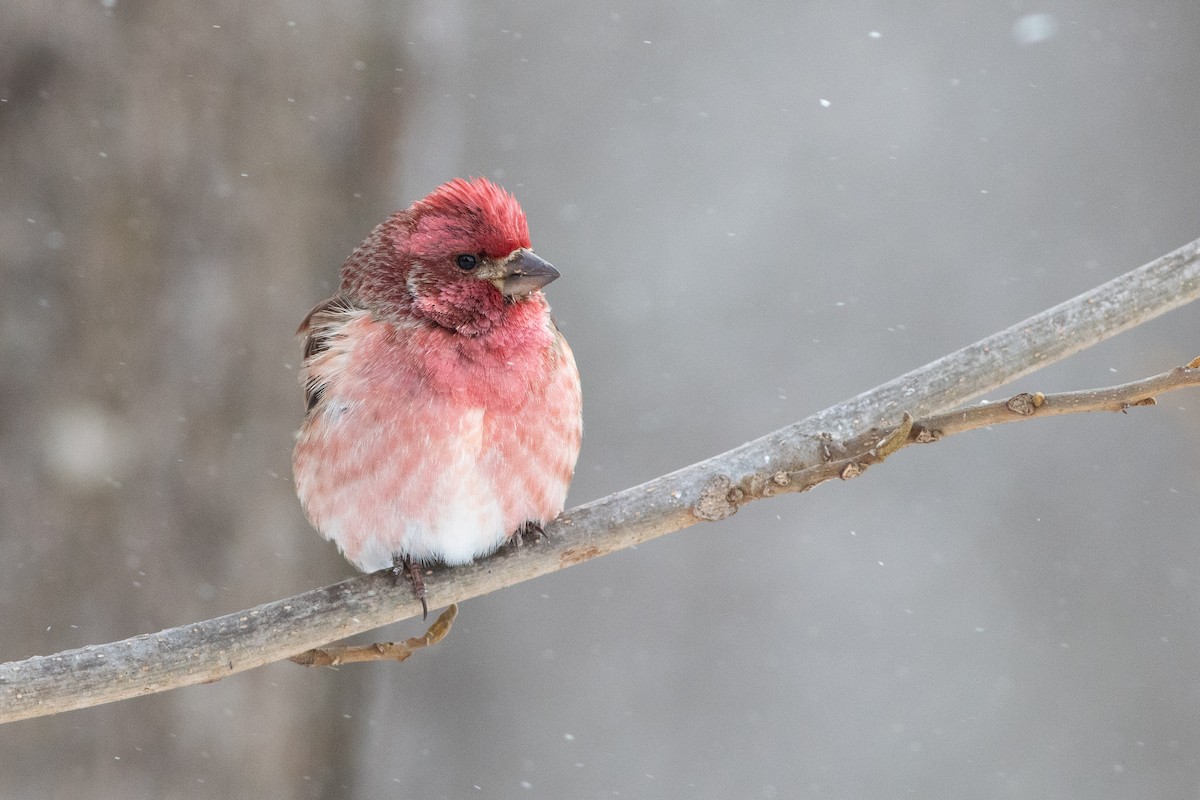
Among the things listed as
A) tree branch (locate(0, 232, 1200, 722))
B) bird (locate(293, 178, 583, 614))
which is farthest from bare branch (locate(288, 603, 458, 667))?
bird (locate(293, 178, 583, 614))

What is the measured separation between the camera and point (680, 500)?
2979 millimetres

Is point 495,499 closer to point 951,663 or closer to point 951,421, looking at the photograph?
point 951,421

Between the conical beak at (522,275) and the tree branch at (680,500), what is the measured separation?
0.64 metres

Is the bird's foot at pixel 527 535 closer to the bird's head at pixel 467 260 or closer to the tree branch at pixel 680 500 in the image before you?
the tree branch at pixel 680 500

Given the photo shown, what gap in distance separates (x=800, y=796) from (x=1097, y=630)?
2.02m

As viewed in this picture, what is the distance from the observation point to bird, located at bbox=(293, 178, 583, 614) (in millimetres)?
3312

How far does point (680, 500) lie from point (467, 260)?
94 centimetres

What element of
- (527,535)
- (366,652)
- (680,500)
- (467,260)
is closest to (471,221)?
(467,260)

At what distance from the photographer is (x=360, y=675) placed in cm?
449

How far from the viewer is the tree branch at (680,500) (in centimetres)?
281

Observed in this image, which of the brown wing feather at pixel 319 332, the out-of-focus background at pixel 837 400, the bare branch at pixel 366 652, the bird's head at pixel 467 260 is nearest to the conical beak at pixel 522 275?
the bird's head at pixel 467 260

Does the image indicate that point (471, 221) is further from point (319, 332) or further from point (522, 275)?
point (319, 332)

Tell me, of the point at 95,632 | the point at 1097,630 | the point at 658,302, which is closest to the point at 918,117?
the point at 658,302

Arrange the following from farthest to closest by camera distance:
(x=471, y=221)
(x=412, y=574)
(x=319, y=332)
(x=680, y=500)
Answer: (x=319, y=332) < (x=471, y=221) < (x=412, y=574) < (x=680, y=500)
